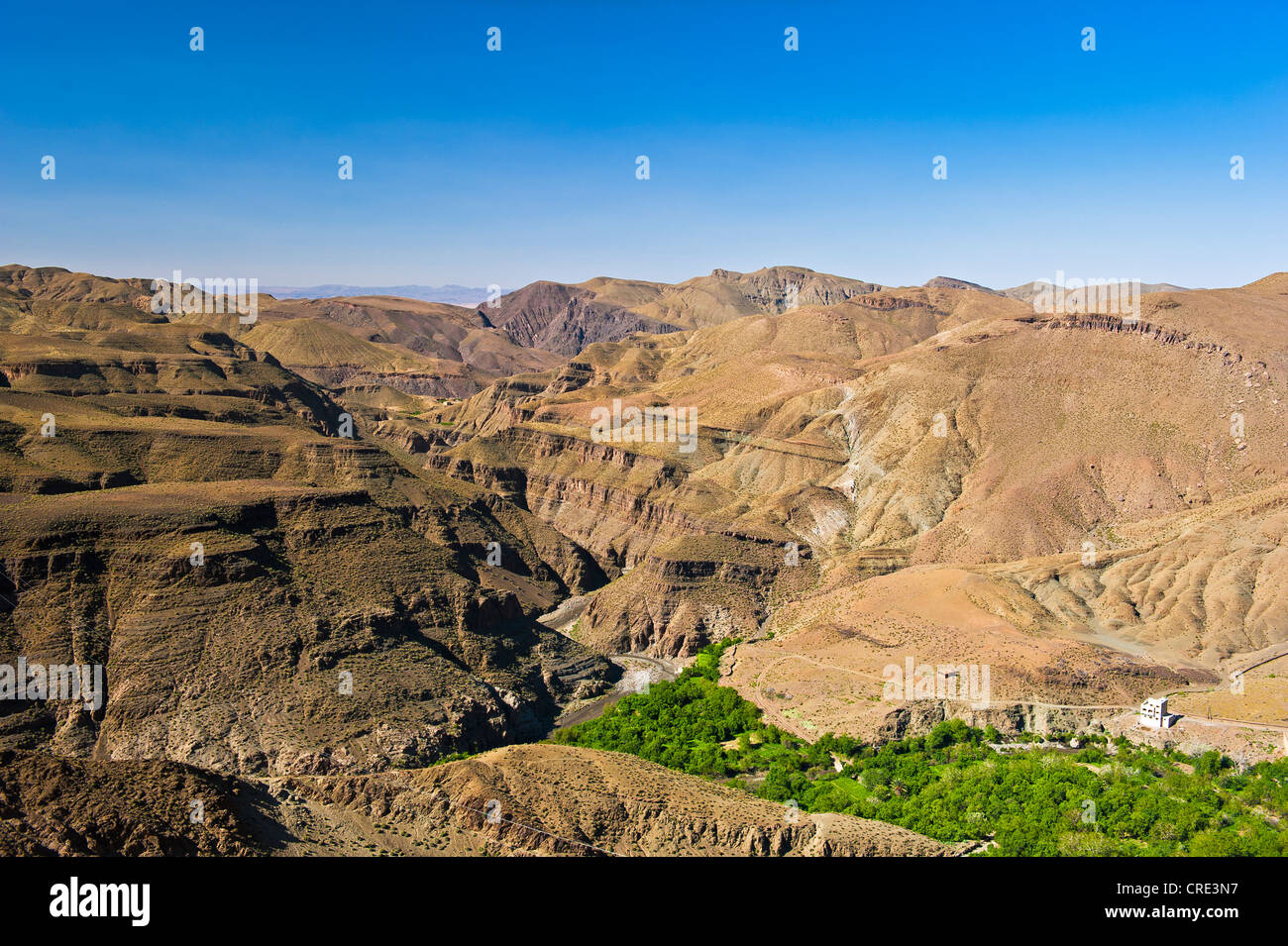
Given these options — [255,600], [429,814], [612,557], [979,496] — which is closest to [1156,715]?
[429,814]

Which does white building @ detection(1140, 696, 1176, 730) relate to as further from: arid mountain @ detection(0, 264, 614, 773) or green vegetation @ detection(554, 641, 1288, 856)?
arid mountain @ detection(0, 264, 614, 773)

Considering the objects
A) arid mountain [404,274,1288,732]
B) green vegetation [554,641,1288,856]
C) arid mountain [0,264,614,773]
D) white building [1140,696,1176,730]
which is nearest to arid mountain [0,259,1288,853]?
arid mountain [0,264,614,773]

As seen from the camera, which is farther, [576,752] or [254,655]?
[254,655]

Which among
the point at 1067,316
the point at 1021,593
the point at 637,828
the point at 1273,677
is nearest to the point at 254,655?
the point at 637,828
